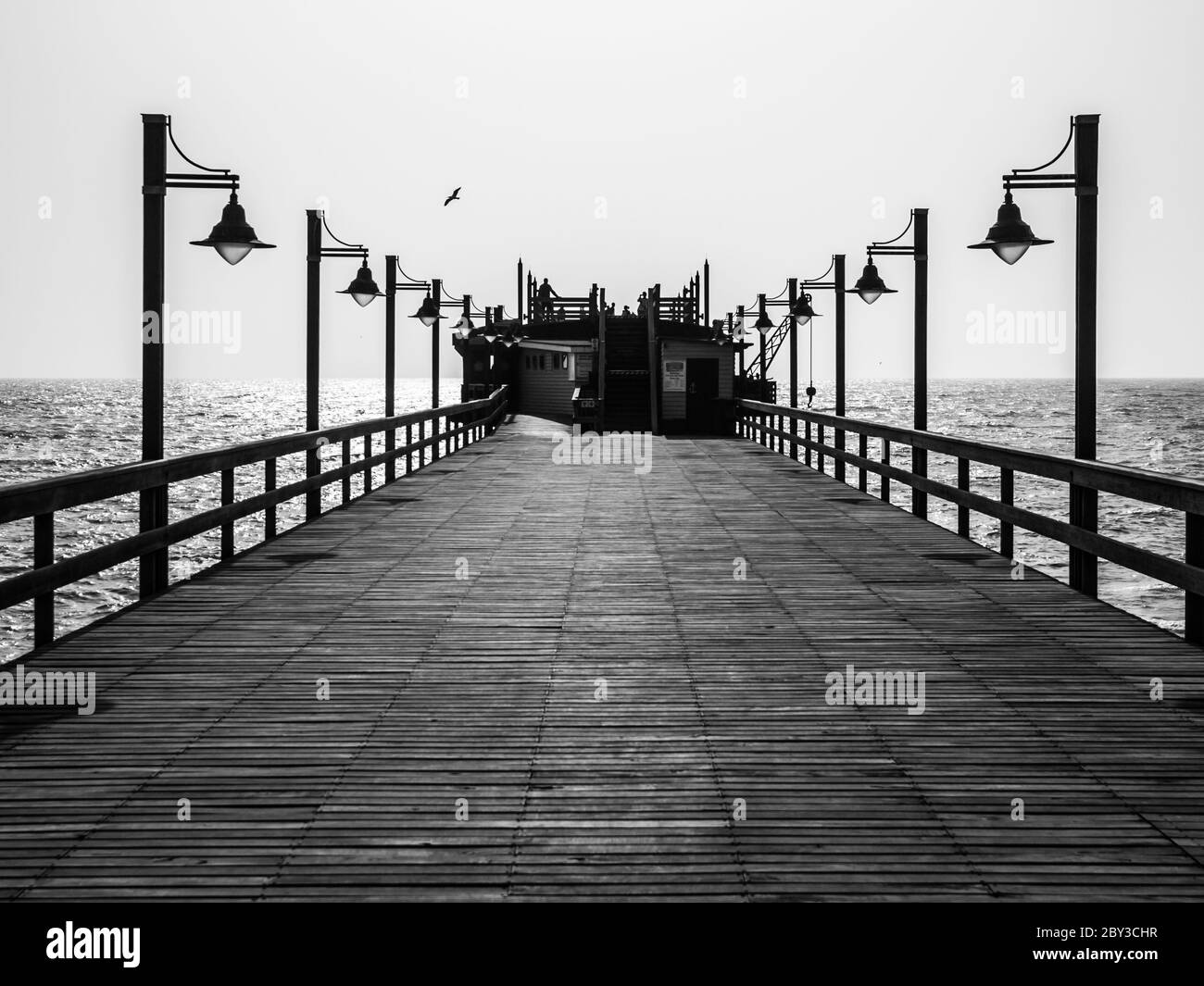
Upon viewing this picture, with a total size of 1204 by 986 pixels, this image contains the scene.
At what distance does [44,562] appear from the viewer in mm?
7984

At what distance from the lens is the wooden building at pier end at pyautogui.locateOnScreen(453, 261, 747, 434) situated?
39.6 m

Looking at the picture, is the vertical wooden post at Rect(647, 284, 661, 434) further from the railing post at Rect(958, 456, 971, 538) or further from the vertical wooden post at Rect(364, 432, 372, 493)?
the railing post at Rect(958, 456, 971, 538)

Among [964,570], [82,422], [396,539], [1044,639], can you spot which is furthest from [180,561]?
[82,422]

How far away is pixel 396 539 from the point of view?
13508 mm

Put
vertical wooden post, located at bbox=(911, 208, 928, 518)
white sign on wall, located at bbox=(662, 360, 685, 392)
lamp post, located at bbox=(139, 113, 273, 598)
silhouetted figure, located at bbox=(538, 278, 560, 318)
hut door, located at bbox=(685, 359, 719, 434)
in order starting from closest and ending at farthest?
lamp post, located at bbox=(139, 113, 273, 598) → vertical wooden post, located at bbox=(911, 208, 928, 518) → hut door, located at bbox=(685, 359, 719, 434) → white sign on wall, located at bbox=(662, 360, 685, 392) → silhouetted figure, located at bbox=(538, 278, 560, 318)

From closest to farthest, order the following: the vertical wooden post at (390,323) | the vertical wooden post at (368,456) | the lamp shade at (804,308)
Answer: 1. the vertical wooden post at (368,456)
2. the vertical wooden post at (390,323)
3. the lamp shade at (804,308)

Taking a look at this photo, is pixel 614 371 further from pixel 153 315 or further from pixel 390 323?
pixel 153 315

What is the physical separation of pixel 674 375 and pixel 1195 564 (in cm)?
3381

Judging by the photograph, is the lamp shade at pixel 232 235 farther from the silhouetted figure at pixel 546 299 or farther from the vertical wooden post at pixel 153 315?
the silhouetted figure at pixel 546 299

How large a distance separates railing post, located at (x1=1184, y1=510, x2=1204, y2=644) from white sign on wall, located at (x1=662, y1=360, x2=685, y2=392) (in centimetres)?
3324

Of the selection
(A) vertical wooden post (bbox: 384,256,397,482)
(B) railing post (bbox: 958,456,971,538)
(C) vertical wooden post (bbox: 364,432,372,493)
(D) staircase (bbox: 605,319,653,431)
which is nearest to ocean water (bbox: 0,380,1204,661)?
(B) railing post (bbox: 958,456,971,538)

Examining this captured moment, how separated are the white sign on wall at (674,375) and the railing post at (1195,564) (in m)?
33.2

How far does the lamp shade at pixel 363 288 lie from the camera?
21.4 m

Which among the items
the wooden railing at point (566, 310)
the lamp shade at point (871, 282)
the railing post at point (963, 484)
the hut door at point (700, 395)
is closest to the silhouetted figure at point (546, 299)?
the wooden railing at point (566, 310)
